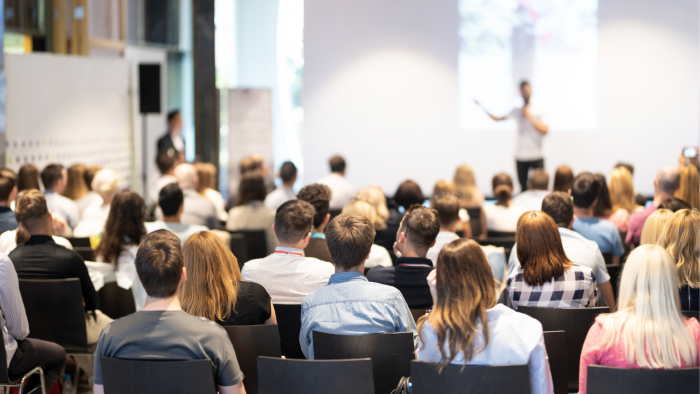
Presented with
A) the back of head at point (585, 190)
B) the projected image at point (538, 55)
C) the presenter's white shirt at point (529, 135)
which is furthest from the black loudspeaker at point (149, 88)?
the back of head at point (585, 190)

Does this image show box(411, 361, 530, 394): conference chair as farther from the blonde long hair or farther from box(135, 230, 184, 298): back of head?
box(135, 230, 184, 298): back of head

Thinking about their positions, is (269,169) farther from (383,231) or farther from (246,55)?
(383,231)

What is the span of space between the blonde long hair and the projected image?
7.49m

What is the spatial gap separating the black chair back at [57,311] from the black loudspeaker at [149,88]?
6.12m

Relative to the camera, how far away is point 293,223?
2.99 metres

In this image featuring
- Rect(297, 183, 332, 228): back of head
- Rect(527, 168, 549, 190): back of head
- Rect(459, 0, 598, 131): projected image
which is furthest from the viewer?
Rect(459, 0, 598, 131): projected image

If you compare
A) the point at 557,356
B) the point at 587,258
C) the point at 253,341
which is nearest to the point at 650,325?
the point at 557,356

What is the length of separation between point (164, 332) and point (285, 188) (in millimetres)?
4127

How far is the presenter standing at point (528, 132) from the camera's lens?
27.6 ft

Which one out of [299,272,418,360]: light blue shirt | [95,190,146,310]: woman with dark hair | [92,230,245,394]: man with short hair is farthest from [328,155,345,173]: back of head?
[92,230,245,394]: man with short hair

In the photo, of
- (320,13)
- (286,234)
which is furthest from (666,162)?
(286,234)

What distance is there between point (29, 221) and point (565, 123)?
780cm

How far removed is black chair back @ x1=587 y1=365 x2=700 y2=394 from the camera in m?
1.88

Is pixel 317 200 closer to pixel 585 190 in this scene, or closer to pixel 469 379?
pixel 585 190
